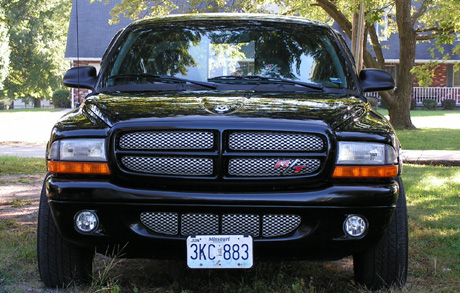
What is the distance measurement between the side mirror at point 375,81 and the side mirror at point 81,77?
1.86 metres

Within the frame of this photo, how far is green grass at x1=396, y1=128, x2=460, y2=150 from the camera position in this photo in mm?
14109

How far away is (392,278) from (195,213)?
1256mm

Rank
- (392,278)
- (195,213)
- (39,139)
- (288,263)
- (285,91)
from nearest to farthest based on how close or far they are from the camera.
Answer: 1. (195,213)
2. (392,278)
3. (285,91)
4. (288,263)
5. (39,139)

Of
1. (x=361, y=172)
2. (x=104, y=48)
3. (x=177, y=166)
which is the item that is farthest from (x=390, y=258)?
(x=104, y=48)

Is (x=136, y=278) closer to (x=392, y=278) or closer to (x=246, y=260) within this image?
(x=246, y=260)

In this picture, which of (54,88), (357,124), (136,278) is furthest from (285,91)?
(54,88)

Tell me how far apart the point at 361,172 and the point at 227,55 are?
1.54 metres

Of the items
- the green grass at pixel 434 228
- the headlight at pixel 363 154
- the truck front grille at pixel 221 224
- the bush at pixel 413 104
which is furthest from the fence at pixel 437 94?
the truck front grille at pixel 221 224

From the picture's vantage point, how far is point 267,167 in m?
3.31

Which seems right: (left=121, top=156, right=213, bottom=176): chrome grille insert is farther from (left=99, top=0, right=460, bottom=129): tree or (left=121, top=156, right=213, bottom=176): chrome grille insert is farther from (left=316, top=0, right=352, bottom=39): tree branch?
(left=316, top=0, right=352, bottom=39): tree branch

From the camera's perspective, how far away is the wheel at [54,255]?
12.0 ft

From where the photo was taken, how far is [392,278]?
3709 millimetres

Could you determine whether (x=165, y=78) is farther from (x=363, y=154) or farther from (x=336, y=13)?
(x=336, y=13)

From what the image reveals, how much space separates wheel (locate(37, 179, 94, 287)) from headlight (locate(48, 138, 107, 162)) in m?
0.44
